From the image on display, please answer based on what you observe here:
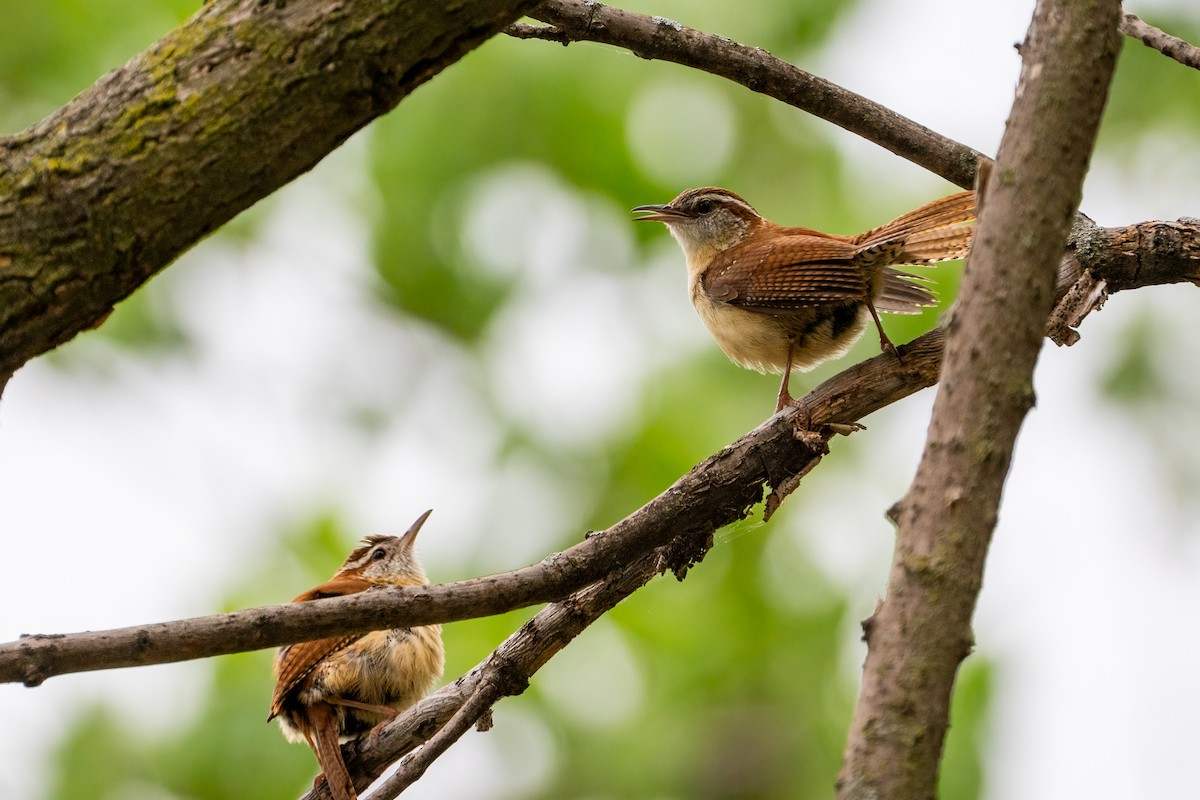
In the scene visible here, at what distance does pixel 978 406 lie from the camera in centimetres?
163

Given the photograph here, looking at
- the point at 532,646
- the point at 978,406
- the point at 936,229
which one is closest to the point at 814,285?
the point at 936,229

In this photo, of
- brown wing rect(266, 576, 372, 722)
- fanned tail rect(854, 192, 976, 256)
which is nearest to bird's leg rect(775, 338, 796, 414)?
fanned tail rect(854, 192, 976, 256)

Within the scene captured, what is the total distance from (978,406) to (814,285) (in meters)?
2.10

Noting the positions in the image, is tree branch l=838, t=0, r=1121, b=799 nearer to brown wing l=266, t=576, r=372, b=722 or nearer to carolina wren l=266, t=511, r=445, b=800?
carolina wren l=266, t=511, r=445, b=800

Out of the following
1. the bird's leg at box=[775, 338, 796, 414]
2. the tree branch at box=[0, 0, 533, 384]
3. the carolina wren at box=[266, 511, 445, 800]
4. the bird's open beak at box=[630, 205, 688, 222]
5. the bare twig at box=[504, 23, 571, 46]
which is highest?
the bird's open beak at box=[630, 205, 688, 222]

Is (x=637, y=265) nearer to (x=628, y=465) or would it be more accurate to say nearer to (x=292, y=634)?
(x=628, y=465)

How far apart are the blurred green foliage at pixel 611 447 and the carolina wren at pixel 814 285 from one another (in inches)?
56.6

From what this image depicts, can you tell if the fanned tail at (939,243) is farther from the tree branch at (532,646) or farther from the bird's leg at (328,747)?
the bird's leg at (328,747)

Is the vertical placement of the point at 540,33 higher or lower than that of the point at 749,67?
higher

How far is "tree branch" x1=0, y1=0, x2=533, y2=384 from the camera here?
1.86 metres

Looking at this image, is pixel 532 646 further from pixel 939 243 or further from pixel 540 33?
pixel 939 243

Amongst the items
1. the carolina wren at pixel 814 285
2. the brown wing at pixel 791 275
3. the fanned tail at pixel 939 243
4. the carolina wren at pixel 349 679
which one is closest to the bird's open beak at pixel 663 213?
the carolina wren at pixel 814 285

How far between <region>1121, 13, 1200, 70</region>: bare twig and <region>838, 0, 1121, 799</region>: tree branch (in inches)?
56.7

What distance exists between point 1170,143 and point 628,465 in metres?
3.87
